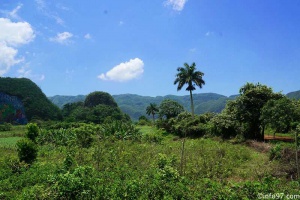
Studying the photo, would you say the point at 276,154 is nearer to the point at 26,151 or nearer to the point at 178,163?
the point at 178,163

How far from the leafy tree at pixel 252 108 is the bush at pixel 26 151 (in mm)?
18980

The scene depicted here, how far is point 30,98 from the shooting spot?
328 ft

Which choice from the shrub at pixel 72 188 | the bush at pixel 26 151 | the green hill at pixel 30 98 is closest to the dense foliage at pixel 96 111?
the green hill at pixel 30 98

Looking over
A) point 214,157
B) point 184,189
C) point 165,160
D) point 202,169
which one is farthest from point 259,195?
point 214,157

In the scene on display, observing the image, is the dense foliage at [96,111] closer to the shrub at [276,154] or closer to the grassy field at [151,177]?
the grassy field at [151,177]

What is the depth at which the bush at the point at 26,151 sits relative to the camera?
701 inches

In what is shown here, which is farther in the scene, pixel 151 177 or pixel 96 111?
pixel 96 111

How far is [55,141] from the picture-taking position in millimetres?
32656

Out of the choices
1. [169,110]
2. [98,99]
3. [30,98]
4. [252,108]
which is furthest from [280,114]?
[98,99]

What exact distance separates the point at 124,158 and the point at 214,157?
5.85 meters

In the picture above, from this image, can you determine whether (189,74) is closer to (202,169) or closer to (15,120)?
(202,169)

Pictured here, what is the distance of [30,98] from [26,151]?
296 ft

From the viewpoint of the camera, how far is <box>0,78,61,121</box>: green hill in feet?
314

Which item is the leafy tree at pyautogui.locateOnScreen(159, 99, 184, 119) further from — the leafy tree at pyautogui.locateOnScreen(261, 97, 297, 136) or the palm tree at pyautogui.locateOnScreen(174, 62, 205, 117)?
the leafy tree at pyautogui.locateOnScreen(261, 97, 297, 136)
